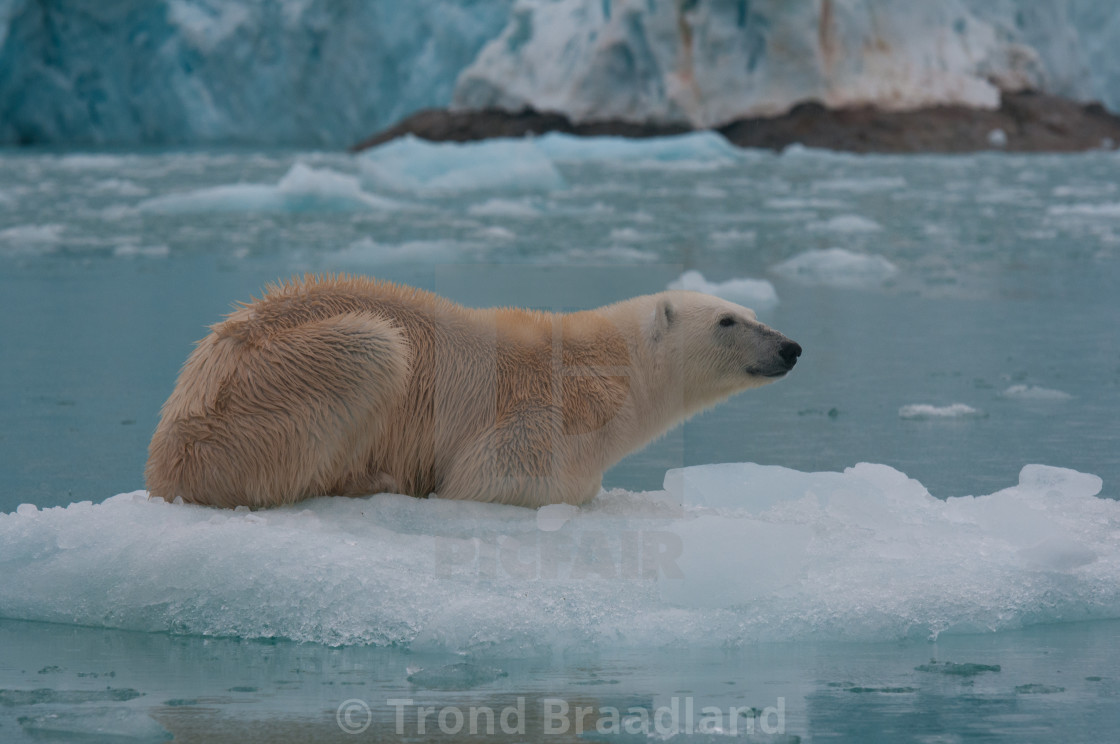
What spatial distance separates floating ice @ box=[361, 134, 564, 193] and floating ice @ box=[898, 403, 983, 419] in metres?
13.4

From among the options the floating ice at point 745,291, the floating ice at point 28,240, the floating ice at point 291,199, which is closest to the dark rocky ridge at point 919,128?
the floating ice at point 291,199

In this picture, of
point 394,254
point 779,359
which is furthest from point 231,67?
point 779,359

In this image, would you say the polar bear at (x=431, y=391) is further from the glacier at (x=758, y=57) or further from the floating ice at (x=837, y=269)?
the glacier at (x=758, y=57)

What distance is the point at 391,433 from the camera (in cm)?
337

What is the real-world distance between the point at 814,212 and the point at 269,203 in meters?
6.88

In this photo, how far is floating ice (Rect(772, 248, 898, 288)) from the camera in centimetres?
912

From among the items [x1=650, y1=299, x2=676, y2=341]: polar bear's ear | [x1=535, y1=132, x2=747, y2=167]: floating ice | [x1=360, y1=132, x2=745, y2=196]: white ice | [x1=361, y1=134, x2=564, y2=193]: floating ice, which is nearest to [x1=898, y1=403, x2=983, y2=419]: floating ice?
[x1=650, y1=299, x2=676, y2=341]: polar bear's ear

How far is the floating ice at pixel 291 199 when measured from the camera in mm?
14625

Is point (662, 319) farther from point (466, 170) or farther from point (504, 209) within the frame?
point (466, 170)

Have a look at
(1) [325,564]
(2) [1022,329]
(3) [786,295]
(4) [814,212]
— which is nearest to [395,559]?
(1) [325,564]

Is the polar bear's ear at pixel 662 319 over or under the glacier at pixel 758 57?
under

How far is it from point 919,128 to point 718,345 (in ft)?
87.7

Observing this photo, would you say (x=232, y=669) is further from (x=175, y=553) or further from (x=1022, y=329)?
(x=1022, y=329)

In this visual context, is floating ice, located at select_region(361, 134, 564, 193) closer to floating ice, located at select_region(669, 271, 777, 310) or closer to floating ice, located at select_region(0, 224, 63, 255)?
floating ice, located at select_region(0, 224, 63, 255)
